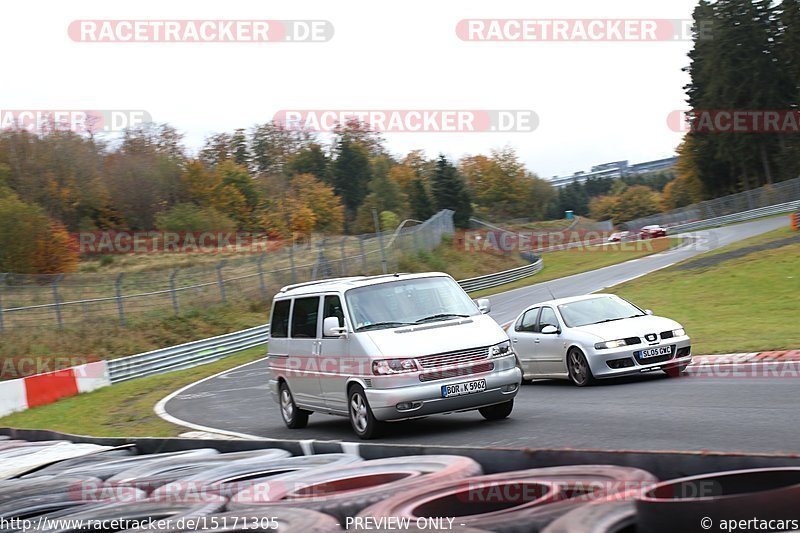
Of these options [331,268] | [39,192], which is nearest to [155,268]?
[39,192]

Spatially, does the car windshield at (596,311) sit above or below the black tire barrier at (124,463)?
above

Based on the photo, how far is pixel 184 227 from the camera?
6956cm

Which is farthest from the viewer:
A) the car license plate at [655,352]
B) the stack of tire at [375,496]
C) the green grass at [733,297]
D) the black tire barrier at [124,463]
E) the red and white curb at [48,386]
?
the red and white curb at [48,386]

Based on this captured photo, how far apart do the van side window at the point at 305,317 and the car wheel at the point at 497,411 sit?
2.57 metres

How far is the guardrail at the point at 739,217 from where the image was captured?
68500 mm

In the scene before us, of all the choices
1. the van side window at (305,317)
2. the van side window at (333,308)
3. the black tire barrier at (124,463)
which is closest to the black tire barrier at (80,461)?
the black tire barrier at (124,463)

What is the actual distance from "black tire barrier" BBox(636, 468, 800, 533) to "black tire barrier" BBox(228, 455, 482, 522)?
1.73 meters

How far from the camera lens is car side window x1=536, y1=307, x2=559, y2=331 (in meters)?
15.1

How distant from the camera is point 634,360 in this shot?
13586mm

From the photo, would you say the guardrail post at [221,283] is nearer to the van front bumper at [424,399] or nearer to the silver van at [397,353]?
the silver van at [397,353]

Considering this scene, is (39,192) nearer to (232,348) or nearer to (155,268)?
(155,268)

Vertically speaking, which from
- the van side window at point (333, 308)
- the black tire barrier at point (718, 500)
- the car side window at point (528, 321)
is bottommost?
the car side window at point (528, 321)

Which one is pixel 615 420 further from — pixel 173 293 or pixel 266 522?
pixel 173 293

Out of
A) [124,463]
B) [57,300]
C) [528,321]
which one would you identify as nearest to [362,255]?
[57,300]
